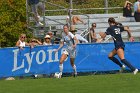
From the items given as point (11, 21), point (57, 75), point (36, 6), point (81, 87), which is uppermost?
point (36, 6)

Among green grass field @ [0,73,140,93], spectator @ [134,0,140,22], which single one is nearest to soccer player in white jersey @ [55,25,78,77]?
green grass field @ [0,73,140,93]

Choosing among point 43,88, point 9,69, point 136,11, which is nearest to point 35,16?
point 136,11

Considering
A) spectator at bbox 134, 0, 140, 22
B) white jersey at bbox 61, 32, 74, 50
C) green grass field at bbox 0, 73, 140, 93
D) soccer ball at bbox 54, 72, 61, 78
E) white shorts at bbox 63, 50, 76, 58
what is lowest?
soccer ball at bbox 54, 72, 61, 78

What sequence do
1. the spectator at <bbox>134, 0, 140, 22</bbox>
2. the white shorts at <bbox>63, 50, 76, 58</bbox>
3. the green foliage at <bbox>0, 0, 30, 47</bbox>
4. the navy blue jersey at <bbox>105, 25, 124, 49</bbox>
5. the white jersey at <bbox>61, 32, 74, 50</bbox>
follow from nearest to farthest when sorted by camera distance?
the navy blue jersey at <bbox>105, 25, 124, 49</bbox>
the white shorts at <bbox>63, 50, 76, 58</bbox>
the white jersey at <bbox>61, 32, 74, 50</bbox>
the spectator at <bbox>134, 0, 140, 22</bbox>
the green foliage at <bbox>0, 0, 30, 47</bbox>

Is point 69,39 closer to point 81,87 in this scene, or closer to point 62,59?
point 62,59

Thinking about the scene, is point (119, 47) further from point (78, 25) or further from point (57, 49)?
point (78, 25)

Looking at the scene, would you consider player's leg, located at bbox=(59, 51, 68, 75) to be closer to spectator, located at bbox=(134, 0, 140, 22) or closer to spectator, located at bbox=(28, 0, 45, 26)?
spectator, located at bbox=(28, 0, 45, 26)

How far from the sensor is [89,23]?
2753 centimetres

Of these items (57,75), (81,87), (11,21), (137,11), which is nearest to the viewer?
(81,87)

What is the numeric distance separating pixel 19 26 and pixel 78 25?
2.93 metres

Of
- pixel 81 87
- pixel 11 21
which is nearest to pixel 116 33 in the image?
pixel 81 87

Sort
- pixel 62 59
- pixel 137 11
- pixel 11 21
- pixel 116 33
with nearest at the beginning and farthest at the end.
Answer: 1. pixel 116 33
2. pixel 62 59
3. pixel 137 11
4. pixel 11 21

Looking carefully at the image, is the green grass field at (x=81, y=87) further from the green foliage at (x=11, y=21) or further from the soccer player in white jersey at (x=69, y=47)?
the green foliage at (x=11, y=21)

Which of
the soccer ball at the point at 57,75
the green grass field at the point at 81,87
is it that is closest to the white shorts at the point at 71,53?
the soccer ball at the point at 57,75
